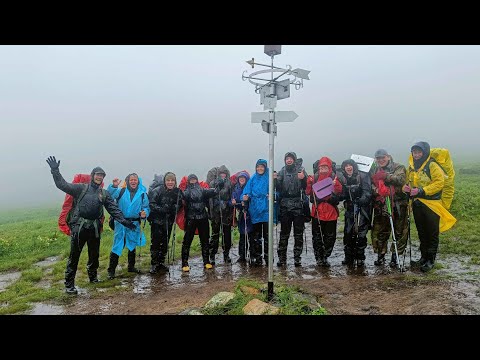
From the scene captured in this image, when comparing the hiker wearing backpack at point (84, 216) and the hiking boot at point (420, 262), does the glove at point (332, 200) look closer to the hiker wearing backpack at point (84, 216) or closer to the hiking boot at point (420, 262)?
the hiking boot at point (420, 262)

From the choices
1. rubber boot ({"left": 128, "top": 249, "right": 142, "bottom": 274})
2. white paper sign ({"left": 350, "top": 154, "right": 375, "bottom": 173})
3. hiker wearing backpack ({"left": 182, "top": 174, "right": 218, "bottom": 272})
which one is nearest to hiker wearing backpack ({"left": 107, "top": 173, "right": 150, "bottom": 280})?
rubber boot ({"left": 128, "top": 249, "right": 142, "bottom": 274})

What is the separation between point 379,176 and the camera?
899 cm

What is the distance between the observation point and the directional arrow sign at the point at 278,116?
21.0 feet

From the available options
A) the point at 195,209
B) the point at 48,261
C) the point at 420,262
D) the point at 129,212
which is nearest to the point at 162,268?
the point at 129,212

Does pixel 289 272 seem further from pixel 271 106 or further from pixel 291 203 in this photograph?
pixel 271 106

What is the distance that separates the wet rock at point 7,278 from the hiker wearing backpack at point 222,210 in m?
5.92

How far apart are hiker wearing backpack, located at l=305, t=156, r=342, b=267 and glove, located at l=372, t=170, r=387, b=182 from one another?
0.93 metres

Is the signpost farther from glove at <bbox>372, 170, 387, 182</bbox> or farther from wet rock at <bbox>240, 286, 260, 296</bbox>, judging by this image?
glove at <bbox>372, 170, 387, 182</bbox>

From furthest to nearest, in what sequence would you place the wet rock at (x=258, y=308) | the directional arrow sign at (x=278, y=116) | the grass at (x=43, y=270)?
the grass at (x=43, y=270) → the directional arrow sign at (x=278, y=116) → the wet rock at (x=258, y=308)

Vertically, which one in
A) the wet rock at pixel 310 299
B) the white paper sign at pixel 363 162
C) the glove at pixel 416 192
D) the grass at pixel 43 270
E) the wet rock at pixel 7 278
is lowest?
the wet rock at pixel 7 278

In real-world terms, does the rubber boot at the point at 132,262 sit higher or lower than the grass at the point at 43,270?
higher

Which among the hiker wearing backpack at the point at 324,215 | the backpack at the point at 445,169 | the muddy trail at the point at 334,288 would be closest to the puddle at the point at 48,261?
the muddy trail at the point at 334,288
